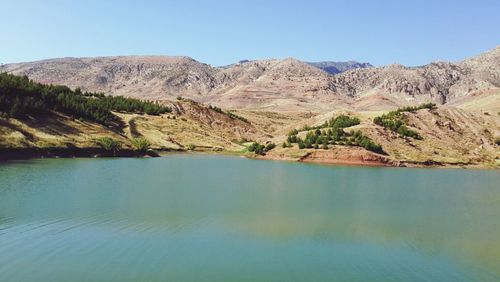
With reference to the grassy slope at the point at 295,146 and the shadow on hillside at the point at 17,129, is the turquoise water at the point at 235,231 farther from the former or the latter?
the grassy slope at the point at 295,146

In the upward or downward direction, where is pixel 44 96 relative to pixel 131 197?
upward

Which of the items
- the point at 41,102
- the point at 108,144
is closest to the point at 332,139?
the point at 108,144

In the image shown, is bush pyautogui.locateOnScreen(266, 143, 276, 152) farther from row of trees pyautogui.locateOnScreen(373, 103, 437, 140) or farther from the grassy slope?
row of trees pyautogui.locateOnScreen(373, 103, 437, 140)

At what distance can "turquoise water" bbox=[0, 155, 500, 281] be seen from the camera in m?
22.4

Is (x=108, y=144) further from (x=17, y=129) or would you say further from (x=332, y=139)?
(x=332, y=139)

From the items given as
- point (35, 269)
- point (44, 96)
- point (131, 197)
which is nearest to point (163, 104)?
point (44, 96)

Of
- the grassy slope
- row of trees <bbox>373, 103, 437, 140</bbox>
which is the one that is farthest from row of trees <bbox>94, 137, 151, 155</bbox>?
row of trees <bbox>373, 103, 437, 140</bbox>

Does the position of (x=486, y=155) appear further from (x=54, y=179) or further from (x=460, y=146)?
(x=54, y=179)

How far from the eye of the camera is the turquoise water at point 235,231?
73.4ft

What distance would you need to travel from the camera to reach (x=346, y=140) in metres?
97.4

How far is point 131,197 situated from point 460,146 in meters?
85.5

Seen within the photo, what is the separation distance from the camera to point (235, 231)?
98.5 feet

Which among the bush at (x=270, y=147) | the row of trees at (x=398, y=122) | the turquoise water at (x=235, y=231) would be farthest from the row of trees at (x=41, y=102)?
the row of trees at (x=398, y=122)

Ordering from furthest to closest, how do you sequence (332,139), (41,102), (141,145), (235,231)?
(332,139) → (141,145) → (41,102) → (235,231)
